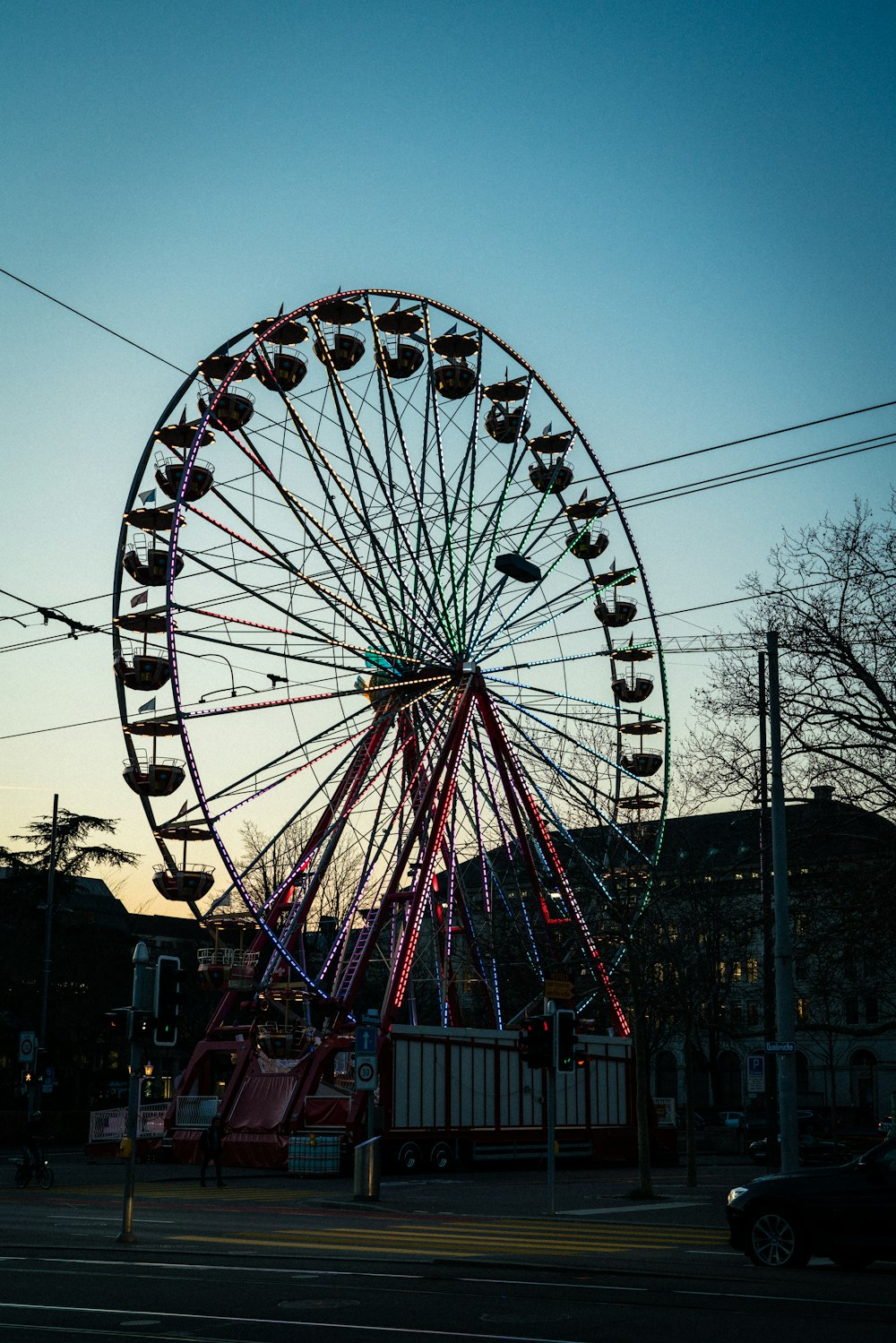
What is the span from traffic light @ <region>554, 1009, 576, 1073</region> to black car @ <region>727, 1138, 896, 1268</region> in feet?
29.9

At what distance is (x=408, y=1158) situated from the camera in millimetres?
32812

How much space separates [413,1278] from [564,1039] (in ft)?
35.2

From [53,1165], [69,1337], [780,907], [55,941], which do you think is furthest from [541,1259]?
[55,941]

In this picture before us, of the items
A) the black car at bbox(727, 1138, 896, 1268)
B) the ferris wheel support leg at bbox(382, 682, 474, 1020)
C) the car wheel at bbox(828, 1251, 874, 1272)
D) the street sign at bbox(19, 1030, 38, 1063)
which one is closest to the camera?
the black car at bbox(727, 1138, 896, 1268)

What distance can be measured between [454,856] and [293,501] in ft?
29.5

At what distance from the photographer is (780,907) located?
66.6 ft

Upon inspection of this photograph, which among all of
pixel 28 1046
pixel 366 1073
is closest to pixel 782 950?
pixel 366 1073

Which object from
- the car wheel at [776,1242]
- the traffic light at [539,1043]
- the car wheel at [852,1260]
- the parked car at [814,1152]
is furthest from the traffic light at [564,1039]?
the parked car at [814,1152]

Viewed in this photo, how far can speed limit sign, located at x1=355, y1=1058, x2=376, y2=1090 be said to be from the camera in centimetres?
2441

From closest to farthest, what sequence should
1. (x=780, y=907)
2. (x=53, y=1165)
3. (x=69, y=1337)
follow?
1. (x=69, y=1337)
2. (x=780, y=907)
3. (x=53, y=1165)

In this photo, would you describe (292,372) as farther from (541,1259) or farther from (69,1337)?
(69,1337)

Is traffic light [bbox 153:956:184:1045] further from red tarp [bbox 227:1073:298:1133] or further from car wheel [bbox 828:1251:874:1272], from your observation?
red tarp [bbox 227:1073:298:1133]

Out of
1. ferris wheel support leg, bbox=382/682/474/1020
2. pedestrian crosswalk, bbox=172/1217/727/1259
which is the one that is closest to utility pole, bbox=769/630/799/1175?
pedestrian crosswalk, bbox=172/1217/727/1259

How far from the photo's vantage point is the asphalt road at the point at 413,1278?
369 inches
